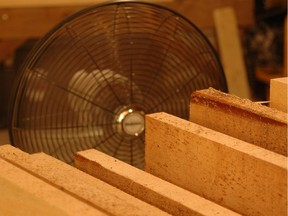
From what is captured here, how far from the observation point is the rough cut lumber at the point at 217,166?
2.89ft

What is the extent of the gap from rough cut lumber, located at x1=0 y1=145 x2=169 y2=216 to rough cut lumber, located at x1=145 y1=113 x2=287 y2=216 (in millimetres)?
107

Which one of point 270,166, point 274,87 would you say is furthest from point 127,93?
point 270,166

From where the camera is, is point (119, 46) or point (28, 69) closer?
point (28, 69)

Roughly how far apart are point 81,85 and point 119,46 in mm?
141

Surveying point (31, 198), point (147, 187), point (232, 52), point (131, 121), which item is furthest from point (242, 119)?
point (232, 52)

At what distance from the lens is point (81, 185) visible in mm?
958

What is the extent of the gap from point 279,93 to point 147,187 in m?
0.25

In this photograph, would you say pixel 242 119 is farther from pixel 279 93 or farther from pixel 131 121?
pixel 131 121

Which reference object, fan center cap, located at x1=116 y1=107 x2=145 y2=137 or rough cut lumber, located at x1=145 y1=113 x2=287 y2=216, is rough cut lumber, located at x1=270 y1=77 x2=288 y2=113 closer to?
rough cut lumber, located at x1=145 y1=113 x2=287 y2=216

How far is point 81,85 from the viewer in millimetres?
1510

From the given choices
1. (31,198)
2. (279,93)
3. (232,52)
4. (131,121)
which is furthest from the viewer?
(232,52)

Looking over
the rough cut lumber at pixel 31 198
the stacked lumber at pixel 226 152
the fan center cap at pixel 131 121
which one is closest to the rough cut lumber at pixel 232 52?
the fan center cap at pixel 131 121

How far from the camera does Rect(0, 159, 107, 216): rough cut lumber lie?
0.87 metres

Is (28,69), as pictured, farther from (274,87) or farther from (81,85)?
(274,87)
